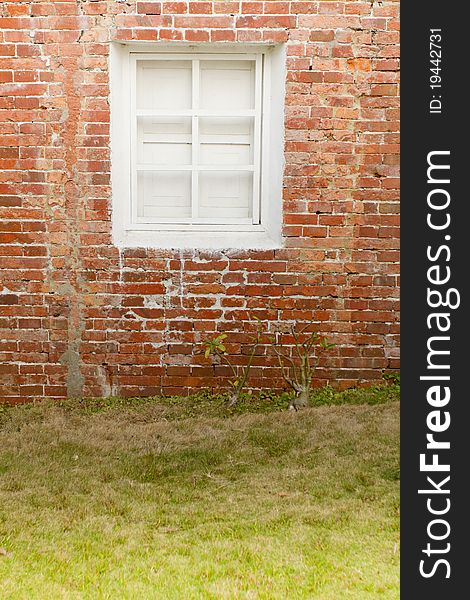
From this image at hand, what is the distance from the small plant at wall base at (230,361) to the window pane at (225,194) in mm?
886

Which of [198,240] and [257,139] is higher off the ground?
[257,139]

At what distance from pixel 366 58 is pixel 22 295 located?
290 centimetres

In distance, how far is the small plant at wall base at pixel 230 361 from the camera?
4793 mm

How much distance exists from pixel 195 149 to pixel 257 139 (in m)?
0.45

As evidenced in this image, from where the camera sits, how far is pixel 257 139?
16.0 ft

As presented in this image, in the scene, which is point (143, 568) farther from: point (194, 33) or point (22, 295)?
point (194, 33)

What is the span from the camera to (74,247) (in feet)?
15.8

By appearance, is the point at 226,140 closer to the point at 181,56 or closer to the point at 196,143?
the point at 196,143

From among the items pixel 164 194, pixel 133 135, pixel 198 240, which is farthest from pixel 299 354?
pixel 133 135

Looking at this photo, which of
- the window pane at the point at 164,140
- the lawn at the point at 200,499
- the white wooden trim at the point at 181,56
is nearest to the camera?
the lawn at the point at 200,499

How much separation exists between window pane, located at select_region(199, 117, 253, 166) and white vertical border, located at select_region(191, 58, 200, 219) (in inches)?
2.2

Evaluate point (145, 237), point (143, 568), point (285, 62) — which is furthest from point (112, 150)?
point (143, 568)

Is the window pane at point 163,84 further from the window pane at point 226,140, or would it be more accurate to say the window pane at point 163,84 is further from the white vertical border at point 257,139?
the white vertical border at point 257,139

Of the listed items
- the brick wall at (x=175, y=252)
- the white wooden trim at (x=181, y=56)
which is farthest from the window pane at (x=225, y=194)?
the white wooden trim at (x=181, y=56)
